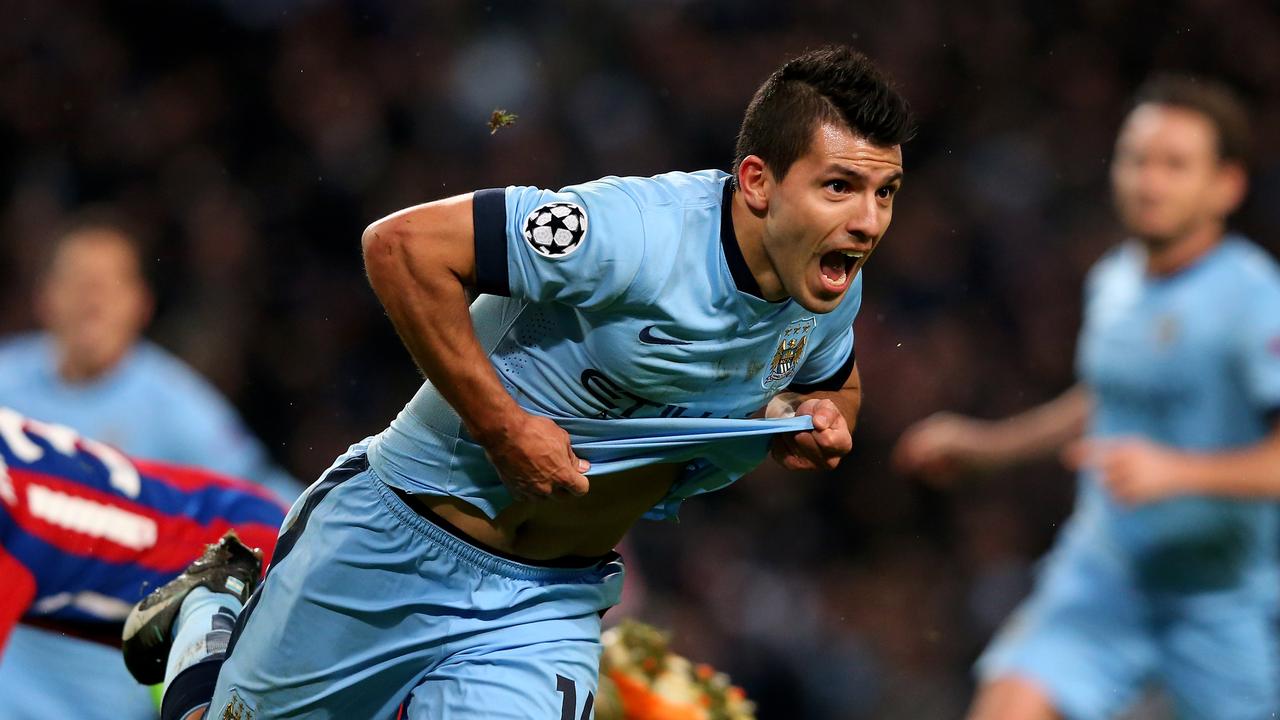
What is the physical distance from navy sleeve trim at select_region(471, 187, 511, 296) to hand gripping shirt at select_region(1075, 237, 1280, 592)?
2.72m

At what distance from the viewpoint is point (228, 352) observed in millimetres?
8789

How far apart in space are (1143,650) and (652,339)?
2.52 metres

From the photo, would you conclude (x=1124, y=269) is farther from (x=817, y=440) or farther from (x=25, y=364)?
(x=25, y=364)

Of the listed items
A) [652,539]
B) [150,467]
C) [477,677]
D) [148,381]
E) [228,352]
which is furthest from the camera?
[228,352]

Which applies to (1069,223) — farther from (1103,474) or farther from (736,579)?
(1103,474)

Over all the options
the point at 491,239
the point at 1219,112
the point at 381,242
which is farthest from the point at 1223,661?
the point at 381,242

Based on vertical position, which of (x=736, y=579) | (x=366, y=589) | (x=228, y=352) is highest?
(x=366, y=589)

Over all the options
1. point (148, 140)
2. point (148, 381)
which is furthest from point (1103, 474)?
point (148, 140)

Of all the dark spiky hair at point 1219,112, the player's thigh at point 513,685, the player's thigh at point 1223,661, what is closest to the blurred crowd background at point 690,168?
the player's thigh at point 1223,661

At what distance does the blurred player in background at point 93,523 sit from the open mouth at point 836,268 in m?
1.67

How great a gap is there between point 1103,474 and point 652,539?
390cm

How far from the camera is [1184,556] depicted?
4.68m

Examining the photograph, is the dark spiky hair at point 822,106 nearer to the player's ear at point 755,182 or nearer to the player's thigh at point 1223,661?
the player's ear at point 755,182

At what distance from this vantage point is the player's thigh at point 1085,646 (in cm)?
455
